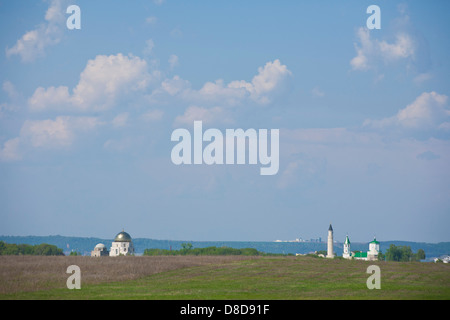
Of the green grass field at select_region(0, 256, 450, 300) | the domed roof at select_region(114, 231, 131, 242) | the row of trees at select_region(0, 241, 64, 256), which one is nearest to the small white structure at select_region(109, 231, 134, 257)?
the domed roof at select_region(114, 231, 131, 242)

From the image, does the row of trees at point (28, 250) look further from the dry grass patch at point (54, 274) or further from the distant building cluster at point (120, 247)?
the dry grass patch at point (54, 274)

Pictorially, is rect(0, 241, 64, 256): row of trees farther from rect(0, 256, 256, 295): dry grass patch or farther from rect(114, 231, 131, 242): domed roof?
rect(0, 256, 256, 295): dry grass patch

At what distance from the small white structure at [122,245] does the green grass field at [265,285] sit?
101960 millimetres

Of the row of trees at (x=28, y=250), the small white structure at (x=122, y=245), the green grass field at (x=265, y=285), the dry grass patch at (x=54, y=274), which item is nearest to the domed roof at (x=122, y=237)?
the small white structure at (x=122, y=245)

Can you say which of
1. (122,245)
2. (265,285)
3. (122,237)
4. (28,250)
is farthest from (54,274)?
(122,237)

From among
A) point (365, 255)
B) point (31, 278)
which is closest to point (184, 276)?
point (31, 278)

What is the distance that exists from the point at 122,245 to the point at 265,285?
122181mm

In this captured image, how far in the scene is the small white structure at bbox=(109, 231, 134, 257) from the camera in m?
163

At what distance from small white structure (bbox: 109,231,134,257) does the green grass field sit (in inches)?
4014

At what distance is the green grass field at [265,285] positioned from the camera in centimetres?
3891

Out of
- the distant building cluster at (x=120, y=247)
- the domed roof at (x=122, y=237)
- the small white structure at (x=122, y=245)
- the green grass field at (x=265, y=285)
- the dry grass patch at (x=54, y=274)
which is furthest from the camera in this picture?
the domed roof at (x=122, y=237)
